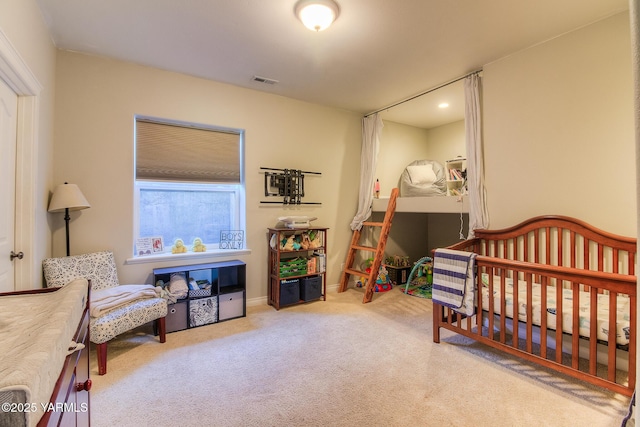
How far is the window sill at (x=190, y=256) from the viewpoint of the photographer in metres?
2.87

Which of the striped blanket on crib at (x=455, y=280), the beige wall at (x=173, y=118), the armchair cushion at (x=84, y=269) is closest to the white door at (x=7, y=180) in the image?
the armchair cushion at (x=84, y=269)

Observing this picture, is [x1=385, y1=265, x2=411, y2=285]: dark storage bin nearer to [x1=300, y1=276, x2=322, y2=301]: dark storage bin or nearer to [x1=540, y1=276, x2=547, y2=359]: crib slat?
[x1=300, y1=276, x2=322, y2=301]: dark storage bin

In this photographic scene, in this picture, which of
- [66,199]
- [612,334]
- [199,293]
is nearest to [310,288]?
[199,293]

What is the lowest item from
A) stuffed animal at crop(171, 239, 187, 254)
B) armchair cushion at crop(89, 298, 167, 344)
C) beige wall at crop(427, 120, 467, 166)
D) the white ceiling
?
armchair cushion at crop(89, 298, 167, 344)

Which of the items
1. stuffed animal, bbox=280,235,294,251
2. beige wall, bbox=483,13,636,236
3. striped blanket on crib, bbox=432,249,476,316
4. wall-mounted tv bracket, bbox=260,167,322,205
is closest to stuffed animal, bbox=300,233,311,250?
stuffed animal, bbox=280,235,294,251

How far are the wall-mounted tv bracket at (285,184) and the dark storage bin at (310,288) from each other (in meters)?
0.96

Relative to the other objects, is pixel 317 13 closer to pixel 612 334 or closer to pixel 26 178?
pixel 26 178

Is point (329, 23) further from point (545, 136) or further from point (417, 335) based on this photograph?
point (417, 335)

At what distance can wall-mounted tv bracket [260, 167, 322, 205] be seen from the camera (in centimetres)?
358

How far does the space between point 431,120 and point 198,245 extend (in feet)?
Answer: 12.5

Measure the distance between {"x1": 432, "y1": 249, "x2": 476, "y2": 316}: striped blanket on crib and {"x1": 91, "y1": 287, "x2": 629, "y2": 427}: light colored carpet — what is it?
0.39 metres

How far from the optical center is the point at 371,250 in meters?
3.77

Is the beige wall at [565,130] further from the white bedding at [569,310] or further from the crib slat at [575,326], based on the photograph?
the crib slat at [575,326]

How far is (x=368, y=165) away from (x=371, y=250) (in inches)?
47.5
